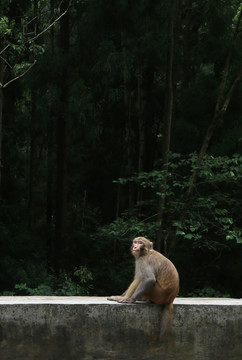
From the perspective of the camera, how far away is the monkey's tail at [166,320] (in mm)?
5066

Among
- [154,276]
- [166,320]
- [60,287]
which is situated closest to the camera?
[154,276]

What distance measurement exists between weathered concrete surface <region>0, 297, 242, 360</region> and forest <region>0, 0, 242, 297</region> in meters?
3.23

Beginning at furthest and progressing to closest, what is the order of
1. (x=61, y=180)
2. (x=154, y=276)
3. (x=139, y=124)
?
(x=139, y=124) → (x=61, y=180) → (x=154, y=276)

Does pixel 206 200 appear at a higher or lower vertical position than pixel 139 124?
lower

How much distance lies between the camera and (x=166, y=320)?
5086mm

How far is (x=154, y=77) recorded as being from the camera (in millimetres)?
16328

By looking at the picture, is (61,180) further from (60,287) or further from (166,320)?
(166,320)

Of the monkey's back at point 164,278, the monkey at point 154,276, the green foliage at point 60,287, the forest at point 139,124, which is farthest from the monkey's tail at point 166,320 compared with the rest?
the forest at point 139,124

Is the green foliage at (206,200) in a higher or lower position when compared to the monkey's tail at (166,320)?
higher

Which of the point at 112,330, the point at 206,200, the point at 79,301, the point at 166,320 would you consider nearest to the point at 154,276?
the point at 166,320

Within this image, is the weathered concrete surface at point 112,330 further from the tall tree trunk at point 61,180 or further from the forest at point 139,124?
the tall tree trunk at point 61,180

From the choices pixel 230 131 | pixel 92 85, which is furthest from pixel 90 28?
pixel 230 131

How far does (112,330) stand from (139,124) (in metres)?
10.6

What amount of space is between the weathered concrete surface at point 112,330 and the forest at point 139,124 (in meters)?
3.23
